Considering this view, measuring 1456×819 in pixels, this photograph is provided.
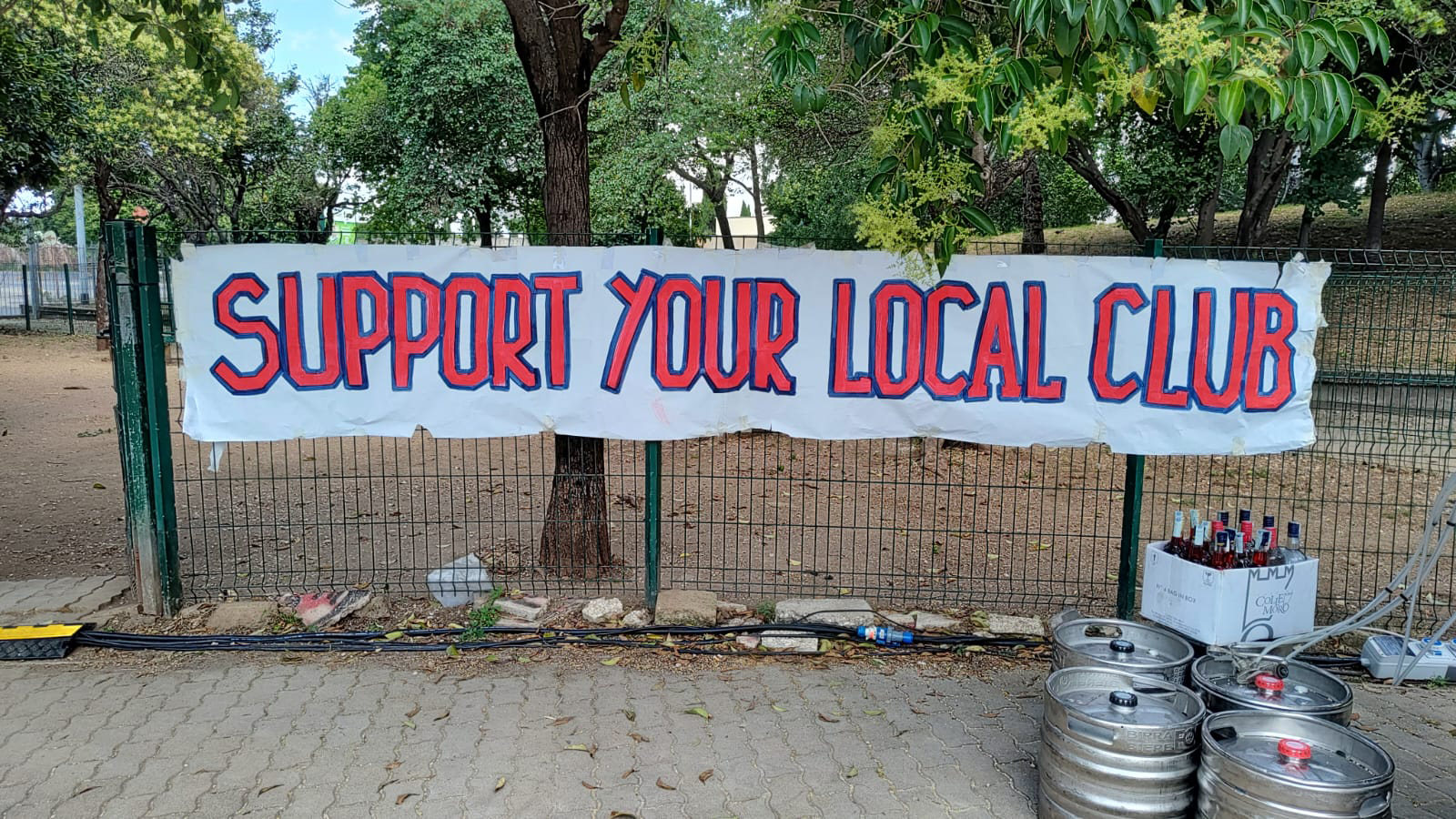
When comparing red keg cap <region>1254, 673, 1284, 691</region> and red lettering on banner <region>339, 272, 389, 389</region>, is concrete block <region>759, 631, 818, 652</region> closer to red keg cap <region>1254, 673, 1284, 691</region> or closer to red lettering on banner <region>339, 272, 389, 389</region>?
red keg cap <region>1254, 673, 1284, 691</region>

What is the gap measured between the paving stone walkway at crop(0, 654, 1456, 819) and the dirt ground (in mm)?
1971

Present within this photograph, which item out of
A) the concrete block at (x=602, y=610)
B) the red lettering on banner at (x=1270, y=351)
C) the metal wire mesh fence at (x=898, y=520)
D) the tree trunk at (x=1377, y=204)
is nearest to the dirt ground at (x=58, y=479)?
the metal wire mesh fence at (x=898, y=520)

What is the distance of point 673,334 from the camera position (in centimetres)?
484

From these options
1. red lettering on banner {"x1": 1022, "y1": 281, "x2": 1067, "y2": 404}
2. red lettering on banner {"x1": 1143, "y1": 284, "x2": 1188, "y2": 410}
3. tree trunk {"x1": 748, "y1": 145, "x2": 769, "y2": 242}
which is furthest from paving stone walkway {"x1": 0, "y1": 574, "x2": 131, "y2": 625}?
tree trunk {"x1": 748, "y1": 145, "x2": 769, "y2": 242}

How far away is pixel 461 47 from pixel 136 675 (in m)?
16.8

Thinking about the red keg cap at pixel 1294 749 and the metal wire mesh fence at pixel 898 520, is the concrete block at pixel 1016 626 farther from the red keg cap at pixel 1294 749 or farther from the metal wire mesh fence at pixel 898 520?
the red keg cap at pixel 1294 749

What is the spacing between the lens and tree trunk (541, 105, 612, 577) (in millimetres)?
5094

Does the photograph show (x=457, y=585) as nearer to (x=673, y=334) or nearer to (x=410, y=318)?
(x=410, y=318)

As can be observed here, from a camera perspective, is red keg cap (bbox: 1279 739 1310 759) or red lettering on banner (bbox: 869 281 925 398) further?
red lettering on banner (bbox: 869 281 925 398)

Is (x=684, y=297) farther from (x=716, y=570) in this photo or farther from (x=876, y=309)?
(x=716, y=570)

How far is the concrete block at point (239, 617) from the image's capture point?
15.7 ft

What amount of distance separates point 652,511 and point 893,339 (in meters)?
1.63

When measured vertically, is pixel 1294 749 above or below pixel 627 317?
A: below

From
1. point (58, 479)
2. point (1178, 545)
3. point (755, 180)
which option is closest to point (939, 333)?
point (1178, 545)
